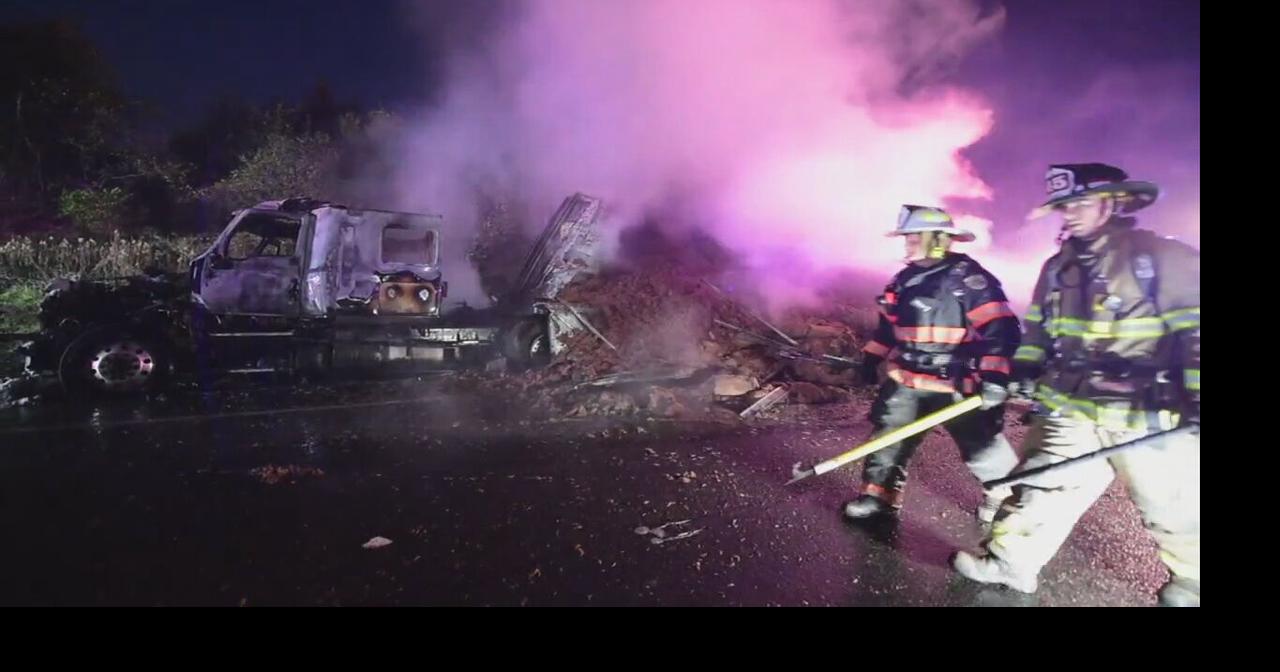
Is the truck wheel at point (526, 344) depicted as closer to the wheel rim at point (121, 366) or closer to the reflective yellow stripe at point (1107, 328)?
the wheel rim at point (121, 366)

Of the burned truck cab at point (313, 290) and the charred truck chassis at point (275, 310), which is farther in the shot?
the burned truck cab at point (313, 290)

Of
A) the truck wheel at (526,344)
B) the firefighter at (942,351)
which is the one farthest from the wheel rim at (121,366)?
the firefighter at (942,351)

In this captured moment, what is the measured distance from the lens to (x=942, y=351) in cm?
362

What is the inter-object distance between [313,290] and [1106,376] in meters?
7.66

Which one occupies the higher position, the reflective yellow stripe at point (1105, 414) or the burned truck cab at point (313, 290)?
the burned truck cab at point (313, 290)

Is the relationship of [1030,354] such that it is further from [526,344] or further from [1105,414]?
[526,344]

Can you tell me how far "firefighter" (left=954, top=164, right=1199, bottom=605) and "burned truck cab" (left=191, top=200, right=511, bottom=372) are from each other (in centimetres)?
654

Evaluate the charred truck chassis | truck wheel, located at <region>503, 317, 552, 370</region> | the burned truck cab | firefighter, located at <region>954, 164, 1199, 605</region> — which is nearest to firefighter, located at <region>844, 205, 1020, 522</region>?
firefighter, located at <region>954, 164, 1199, 605</region>

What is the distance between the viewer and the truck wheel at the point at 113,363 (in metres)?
6.19

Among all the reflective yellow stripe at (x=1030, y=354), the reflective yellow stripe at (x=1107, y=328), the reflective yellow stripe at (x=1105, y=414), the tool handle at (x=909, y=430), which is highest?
the reflective yellow stripe at (x=1107, y=328)

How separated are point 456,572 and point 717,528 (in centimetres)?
167

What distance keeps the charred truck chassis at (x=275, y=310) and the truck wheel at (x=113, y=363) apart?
0.01m

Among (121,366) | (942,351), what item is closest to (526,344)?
(121,366)

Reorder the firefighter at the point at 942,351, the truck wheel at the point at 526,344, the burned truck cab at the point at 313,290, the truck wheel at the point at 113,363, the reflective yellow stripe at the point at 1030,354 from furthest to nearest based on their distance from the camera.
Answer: the truck wheel at the point at 526,344, the burned truck cab at the point at 313,290, the truck wheel at the point at 113,363, the firefighter at the point at 942,351, the reflective yellow stripe at the point at 1030,354
